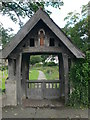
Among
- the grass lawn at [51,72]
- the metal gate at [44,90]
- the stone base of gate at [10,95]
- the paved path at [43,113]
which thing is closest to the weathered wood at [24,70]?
the metal gate at [44,90]

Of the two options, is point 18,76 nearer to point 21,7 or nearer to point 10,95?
point 10,95

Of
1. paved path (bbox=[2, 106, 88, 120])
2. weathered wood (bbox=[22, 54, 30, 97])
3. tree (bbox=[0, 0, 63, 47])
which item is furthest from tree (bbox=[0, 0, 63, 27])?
paved path (bbox=[2, 106, 88, 120])

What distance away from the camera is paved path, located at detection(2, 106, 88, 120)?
5.14 m

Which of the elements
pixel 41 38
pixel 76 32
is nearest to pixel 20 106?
pixel 41 38

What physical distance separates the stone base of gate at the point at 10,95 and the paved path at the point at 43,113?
36cm

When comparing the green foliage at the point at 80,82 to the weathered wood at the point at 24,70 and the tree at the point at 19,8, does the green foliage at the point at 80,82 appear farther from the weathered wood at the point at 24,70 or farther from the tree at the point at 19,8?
Result: the tree at the point at 19,8

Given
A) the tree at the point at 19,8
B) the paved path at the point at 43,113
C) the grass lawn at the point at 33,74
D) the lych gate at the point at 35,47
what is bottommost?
the paved path at the point at 43,113

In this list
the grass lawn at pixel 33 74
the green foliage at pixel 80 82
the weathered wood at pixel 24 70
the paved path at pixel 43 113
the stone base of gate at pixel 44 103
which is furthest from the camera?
the grass lawn at pixel 33 74

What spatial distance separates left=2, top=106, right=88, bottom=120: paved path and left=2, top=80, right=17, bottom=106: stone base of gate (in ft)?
1.18

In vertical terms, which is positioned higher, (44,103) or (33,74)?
(33,74)

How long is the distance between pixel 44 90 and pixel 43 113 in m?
2.01

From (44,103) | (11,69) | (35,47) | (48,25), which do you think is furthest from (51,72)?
(48,25)

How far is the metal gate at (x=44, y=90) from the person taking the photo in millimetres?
7387

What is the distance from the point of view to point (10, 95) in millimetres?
6281
